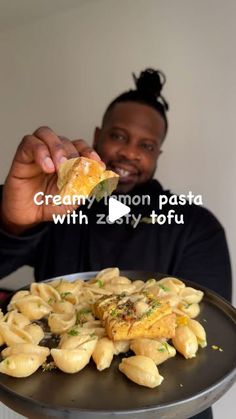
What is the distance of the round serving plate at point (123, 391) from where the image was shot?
1.64ft

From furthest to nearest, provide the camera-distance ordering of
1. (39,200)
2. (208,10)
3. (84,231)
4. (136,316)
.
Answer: (208,10), (84,231), (39,200), (136,316)

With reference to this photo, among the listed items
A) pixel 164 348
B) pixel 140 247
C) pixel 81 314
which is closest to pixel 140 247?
pixel 140 247

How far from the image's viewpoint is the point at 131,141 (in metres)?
1.34

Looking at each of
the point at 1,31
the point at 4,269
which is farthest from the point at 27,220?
the point at 1,31

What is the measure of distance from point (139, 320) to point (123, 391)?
12 cm

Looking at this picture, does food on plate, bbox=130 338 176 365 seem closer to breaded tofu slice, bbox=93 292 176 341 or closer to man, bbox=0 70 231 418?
breaded tofu slice, bbox=93 292 176 341

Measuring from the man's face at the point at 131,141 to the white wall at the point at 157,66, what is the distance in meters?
0.25

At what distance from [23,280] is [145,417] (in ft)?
5.20

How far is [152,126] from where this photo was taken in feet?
→ 4.46

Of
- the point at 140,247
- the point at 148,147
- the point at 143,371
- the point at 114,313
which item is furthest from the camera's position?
the point at 148,147

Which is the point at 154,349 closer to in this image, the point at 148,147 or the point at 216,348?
the point at 216,348

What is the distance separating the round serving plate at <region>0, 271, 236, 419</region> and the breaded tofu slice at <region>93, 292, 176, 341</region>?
0.13 feet

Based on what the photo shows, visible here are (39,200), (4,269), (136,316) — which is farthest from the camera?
(4,269)

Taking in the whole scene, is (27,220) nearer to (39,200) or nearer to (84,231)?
(39,200)
